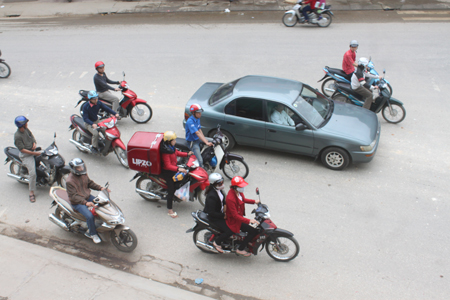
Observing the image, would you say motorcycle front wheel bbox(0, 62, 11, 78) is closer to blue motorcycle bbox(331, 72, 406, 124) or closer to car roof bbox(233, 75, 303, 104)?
car roof bbox(233, 75, 303, 104)

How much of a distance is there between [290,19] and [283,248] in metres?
12.3

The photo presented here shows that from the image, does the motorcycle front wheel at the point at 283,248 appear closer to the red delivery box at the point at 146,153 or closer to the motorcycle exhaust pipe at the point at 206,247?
the motorcycle exhaust pipe at the point at 206,247

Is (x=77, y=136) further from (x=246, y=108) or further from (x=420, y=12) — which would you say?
(x=420, y=12)

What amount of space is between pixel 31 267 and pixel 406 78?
37.1 ft

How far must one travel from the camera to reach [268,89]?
27.1 ft

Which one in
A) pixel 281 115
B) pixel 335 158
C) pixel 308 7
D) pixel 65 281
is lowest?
pixel 65 281

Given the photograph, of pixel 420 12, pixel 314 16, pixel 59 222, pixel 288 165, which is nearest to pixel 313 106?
pixel 288 165

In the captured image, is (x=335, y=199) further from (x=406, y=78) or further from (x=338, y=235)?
(x=406, y=78)

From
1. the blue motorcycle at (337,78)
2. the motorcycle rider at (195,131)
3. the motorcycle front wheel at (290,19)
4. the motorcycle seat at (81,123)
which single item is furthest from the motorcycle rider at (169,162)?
the motorcycle front wheel at (290,19)

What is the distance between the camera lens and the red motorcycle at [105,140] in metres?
7.97

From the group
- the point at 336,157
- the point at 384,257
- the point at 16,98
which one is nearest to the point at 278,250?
the point at 384,257

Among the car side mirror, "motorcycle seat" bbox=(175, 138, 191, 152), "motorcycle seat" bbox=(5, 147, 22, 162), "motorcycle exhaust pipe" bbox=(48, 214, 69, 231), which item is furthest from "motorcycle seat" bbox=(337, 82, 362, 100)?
"motorcycle seat" bbox=(5, 147, 22, 162)

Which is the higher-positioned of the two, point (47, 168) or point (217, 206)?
point (217, 206)

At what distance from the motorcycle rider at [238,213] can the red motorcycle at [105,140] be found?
3656 millimetres
